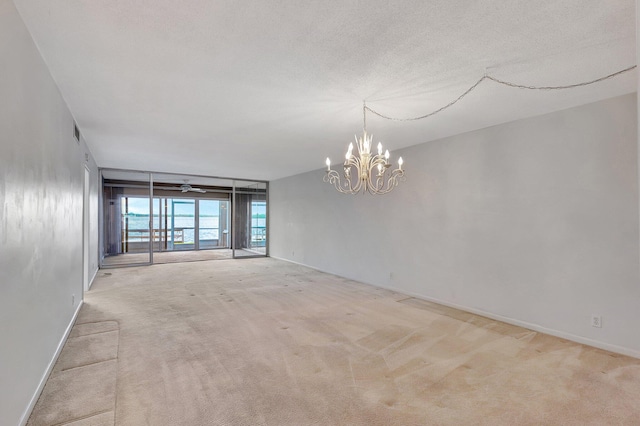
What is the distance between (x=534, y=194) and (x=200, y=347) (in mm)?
4185

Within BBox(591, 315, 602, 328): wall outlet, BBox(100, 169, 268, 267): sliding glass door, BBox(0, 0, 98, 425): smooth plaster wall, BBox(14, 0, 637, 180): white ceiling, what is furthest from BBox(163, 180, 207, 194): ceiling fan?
BBox(591, 315, 602, 328): wall outlet

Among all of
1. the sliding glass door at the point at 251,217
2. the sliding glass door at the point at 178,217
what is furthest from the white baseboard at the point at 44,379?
the sliding glass door at the point at 251,217

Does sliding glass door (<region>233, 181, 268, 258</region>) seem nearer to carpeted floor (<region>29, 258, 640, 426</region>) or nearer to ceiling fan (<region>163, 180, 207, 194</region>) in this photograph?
ceiling fan (<region>163, 180, 207, 194</region>)

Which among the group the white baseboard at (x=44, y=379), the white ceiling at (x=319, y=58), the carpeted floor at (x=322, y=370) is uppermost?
the white ceiling at (x=319, y=58)

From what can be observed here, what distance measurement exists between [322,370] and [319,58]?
8.49ft

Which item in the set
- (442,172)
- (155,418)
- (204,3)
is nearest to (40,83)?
(204,3)

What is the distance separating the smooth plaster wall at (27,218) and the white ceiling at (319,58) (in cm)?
26

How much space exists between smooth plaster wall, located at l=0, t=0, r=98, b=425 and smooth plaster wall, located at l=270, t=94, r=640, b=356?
4597mm

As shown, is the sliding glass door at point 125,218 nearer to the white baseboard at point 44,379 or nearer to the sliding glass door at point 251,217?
the sliding glass door at point 251,217

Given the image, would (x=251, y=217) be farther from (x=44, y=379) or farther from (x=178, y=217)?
(x=44, y=379)

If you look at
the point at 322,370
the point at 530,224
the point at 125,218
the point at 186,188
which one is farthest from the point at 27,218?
the point at 186,188

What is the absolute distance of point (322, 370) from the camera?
254 centimetres

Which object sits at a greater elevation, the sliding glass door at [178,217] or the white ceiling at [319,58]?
the white ceiling at [319,58]

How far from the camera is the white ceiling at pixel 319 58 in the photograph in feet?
5.66
